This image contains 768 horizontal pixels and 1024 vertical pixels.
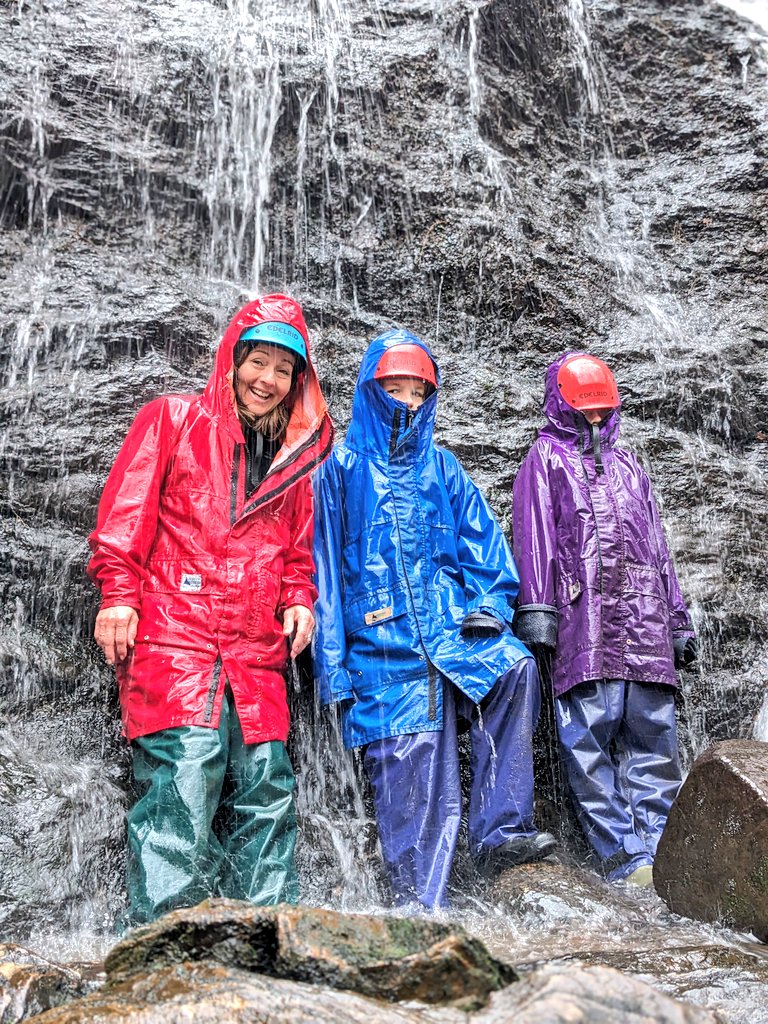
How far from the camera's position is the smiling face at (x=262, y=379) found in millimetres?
4766

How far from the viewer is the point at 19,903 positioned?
12.8ft

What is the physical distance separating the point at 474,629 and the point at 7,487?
9.67ft

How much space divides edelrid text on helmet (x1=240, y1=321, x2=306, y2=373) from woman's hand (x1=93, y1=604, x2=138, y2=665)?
5.27ft

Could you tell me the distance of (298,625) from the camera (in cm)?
444

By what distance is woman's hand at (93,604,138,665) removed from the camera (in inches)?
155

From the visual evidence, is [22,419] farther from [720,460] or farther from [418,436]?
[720,460]

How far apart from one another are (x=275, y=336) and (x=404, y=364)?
3.36 ft

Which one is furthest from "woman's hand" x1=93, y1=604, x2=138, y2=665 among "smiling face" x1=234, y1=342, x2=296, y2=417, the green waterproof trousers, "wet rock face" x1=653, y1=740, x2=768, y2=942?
"wet rock face" x1=653, y1=740, x2=768, y2=942

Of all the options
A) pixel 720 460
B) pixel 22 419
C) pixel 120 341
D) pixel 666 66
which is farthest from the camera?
pixel 666 66

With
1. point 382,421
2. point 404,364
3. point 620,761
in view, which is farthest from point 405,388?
point 620,761

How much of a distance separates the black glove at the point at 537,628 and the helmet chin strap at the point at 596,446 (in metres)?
1.09

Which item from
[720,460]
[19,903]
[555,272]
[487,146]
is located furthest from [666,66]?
[19,903]

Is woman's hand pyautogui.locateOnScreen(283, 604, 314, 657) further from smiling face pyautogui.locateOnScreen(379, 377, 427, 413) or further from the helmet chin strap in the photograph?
the helmet chin strap

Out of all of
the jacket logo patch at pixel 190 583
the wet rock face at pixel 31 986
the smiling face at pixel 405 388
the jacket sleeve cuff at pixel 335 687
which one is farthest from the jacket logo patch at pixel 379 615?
the wet rock face at pixel 31 986
